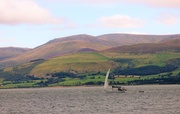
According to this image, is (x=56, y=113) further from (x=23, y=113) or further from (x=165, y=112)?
(x=165, y=112)

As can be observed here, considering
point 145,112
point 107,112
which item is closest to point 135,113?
point 145,112

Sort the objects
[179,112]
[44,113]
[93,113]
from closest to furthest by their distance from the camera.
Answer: [179,112] → [93,113] → [44,113]

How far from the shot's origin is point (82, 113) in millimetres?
105062

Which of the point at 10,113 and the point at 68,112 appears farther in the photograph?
the point at 10,113

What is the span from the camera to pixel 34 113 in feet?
374

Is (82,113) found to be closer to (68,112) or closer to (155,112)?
(68,112)

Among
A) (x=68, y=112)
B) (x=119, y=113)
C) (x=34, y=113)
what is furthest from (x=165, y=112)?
(x=34, y=113)

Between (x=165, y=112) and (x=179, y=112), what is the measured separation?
3.27m

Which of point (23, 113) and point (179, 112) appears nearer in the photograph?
point (179, 112)

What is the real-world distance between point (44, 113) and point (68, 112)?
258 inches

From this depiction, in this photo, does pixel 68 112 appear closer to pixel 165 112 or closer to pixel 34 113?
pixel 34 113

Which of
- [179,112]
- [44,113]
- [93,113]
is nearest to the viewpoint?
[179,112]

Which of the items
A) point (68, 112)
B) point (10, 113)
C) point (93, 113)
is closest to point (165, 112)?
point (93, 113)

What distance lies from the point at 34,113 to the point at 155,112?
3296 cm
